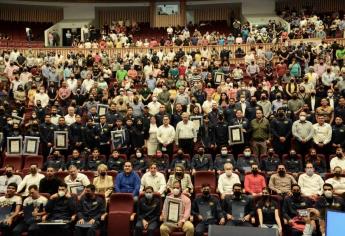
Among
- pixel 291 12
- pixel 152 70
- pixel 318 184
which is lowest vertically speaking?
pixel 318 184

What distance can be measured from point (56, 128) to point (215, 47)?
36.5ft

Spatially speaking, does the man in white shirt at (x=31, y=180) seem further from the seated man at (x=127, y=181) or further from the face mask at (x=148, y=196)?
the face mask at (x=148, y=196)

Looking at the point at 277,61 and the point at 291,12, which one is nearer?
the point at 277,61

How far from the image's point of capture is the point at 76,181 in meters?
10.5

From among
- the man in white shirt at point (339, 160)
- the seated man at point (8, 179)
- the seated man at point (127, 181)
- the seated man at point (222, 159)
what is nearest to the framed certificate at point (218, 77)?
the seated man at point (222, 159)

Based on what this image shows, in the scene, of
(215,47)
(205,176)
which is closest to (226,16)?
(215,47)

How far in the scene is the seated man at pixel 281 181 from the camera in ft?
33.0

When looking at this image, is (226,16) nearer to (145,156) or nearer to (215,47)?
(215,47)

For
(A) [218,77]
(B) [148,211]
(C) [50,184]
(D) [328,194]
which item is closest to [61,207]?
(C) [50,184]

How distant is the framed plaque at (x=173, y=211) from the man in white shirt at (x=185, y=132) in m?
3.11

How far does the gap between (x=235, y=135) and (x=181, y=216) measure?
3.32 metres

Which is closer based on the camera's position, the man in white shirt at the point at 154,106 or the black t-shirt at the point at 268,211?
the black t-shirt at the point at 268,211

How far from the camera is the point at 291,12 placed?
27.8m

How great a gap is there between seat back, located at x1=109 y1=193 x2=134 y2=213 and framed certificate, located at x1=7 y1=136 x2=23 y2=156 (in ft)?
12.1
